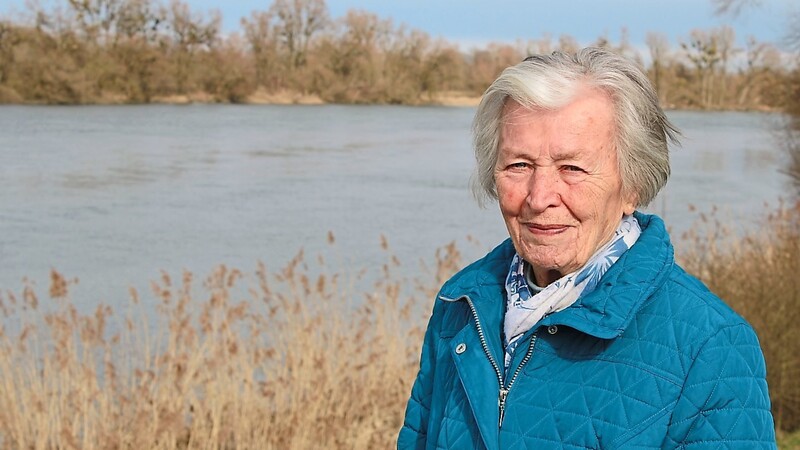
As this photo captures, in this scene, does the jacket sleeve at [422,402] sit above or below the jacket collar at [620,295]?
below

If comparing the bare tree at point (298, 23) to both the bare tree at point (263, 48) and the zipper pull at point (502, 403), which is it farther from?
the zipper pull at point (502, 403)

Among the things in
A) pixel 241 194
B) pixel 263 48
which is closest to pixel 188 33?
pixel 263 48

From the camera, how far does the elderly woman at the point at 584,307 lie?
176 cm

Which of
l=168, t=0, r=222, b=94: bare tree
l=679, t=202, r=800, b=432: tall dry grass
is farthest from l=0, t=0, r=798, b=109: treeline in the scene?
l=679, t=202, r=800, b=432: tall dry grass

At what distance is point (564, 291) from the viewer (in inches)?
78.0

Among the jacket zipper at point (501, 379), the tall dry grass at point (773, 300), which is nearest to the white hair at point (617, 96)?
the jacket zipper at point (501, 379)

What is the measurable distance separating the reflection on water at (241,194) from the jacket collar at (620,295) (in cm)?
519

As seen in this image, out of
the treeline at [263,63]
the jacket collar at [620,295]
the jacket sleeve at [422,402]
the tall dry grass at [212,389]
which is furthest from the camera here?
the treeline at [263,63]

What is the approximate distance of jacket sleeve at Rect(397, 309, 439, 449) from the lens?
2.25m

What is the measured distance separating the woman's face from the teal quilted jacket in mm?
100

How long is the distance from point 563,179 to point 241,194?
13.4 metres

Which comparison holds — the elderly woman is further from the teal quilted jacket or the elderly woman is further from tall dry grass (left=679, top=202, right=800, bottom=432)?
tall dry grass (left=679, top=202, right=800, bottom=432)

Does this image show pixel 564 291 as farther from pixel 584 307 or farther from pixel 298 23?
pixel 298 23

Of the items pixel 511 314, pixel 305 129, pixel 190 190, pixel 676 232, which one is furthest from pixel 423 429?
pixel 305 129
